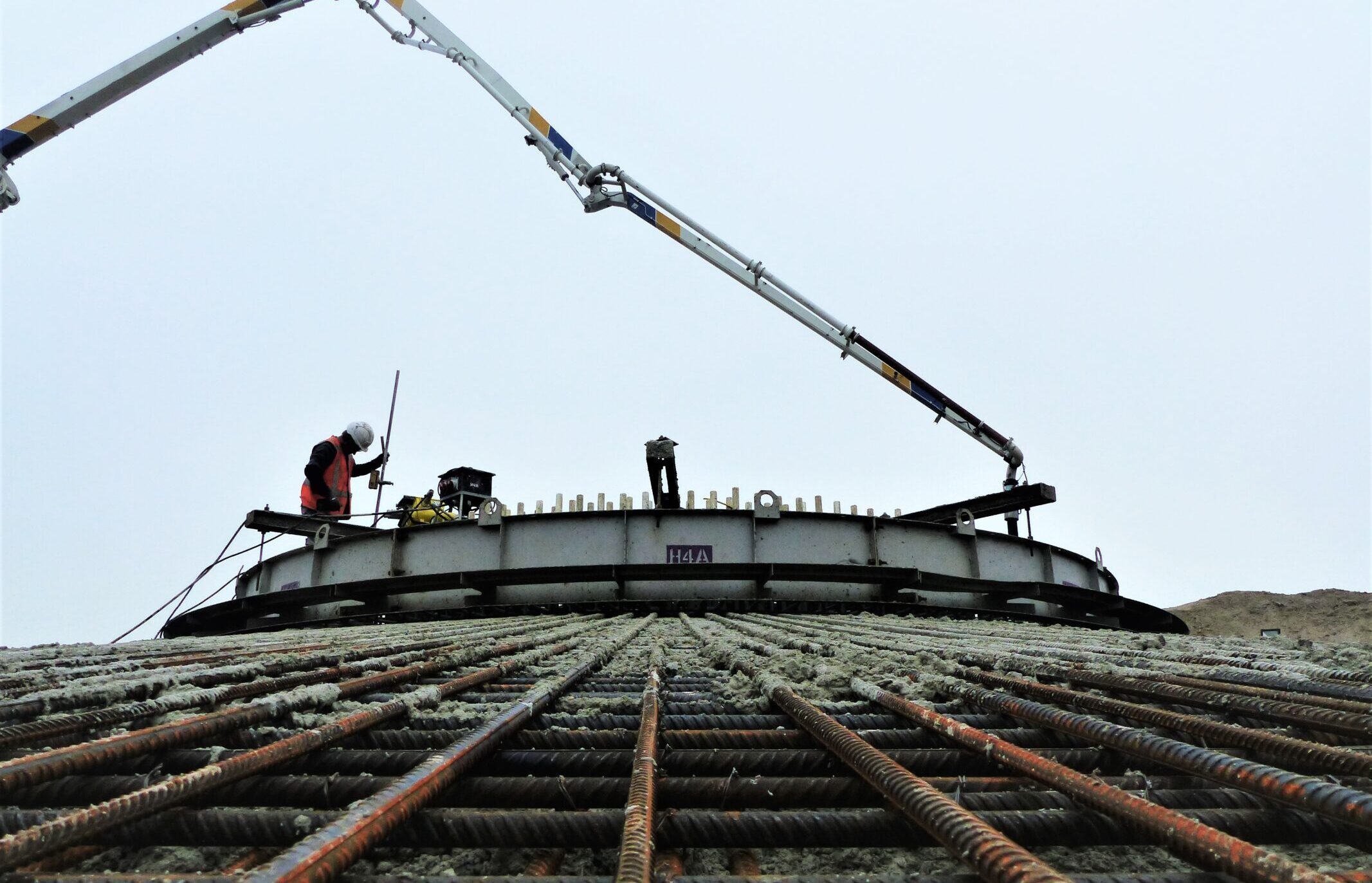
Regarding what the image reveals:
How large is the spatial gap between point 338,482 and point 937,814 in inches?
459

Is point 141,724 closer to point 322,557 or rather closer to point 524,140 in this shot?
point 322,557

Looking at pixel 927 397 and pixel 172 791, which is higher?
pixel 927 397

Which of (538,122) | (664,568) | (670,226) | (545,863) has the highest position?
(538,122)

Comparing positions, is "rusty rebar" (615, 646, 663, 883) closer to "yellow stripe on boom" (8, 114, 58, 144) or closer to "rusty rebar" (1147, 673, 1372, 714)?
"rusty rebar" (1147, 673, 1372, 714)

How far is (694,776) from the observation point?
5.78ft

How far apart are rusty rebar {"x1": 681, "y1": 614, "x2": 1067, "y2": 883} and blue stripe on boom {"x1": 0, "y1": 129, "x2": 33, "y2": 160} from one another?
14.5m

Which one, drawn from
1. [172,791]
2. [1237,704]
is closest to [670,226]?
[1237,704]

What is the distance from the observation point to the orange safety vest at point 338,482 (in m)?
11.2

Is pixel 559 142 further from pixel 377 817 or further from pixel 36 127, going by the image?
pixel 377 817

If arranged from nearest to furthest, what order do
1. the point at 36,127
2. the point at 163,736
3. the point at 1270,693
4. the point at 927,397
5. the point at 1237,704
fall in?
1. the point at 163,736
2. the point at 1237,704
3. the point at 1270,693
4. the point at 36,127
5. the point at 927,397

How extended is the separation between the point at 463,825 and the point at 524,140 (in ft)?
46.3

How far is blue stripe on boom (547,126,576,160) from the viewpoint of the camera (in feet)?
44.6

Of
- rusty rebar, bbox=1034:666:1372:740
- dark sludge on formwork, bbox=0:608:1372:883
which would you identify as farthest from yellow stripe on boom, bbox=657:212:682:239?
rusty rebar, bbox=1034:666:1372:740

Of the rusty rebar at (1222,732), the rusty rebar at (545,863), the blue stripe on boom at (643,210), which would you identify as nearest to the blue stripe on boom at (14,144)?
the blue stripe on boom at (643,210)
